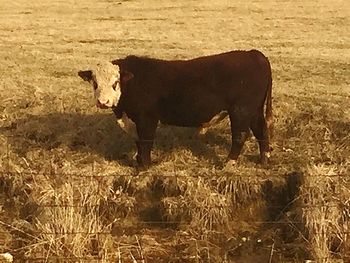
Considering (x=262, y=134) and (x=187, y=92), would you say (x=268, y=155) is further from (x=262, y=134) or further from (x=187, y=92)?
(x=187, y=92)

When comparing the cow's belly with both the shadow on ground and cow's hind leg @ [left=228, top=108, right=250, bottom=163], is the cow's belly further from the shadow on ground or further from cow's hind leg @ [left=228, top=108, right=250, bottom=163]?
the shadow on ground

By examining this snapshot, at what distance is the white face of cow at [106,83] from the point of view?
30.7 ft

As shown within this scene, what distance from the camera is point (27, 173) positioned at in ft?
31.1

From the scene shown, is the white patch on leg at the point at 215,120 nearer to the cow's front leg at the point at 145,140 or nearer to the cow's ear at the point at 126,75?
the cow's front leg at the point at 145,140

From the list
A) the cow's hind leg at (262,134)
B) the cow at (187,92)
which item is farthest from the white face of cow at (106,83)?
the cow's hind leg at (262,134)

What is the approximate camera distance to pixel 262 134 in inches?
394

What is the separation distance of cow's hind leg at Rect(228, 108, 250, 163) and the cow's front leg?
1084mm

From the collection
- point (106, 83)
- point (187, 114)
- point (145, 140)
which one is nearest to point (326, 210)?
point (187, 114)

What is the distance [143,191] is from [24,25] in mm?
15807

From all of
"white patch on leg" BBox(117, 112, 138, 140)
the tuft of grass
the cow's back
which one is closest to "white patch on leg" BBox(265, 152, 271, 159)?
the cow's back

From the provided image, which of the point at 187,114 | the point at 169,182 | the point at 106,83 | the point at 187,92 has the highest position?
the point at 106,83

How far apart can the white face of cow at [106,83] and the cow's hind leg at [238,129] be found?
5.27 feet

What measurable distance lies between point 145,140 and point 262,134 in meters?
1.68

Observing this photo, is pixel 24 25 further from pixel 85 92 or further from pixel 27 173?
pixel 27 173
